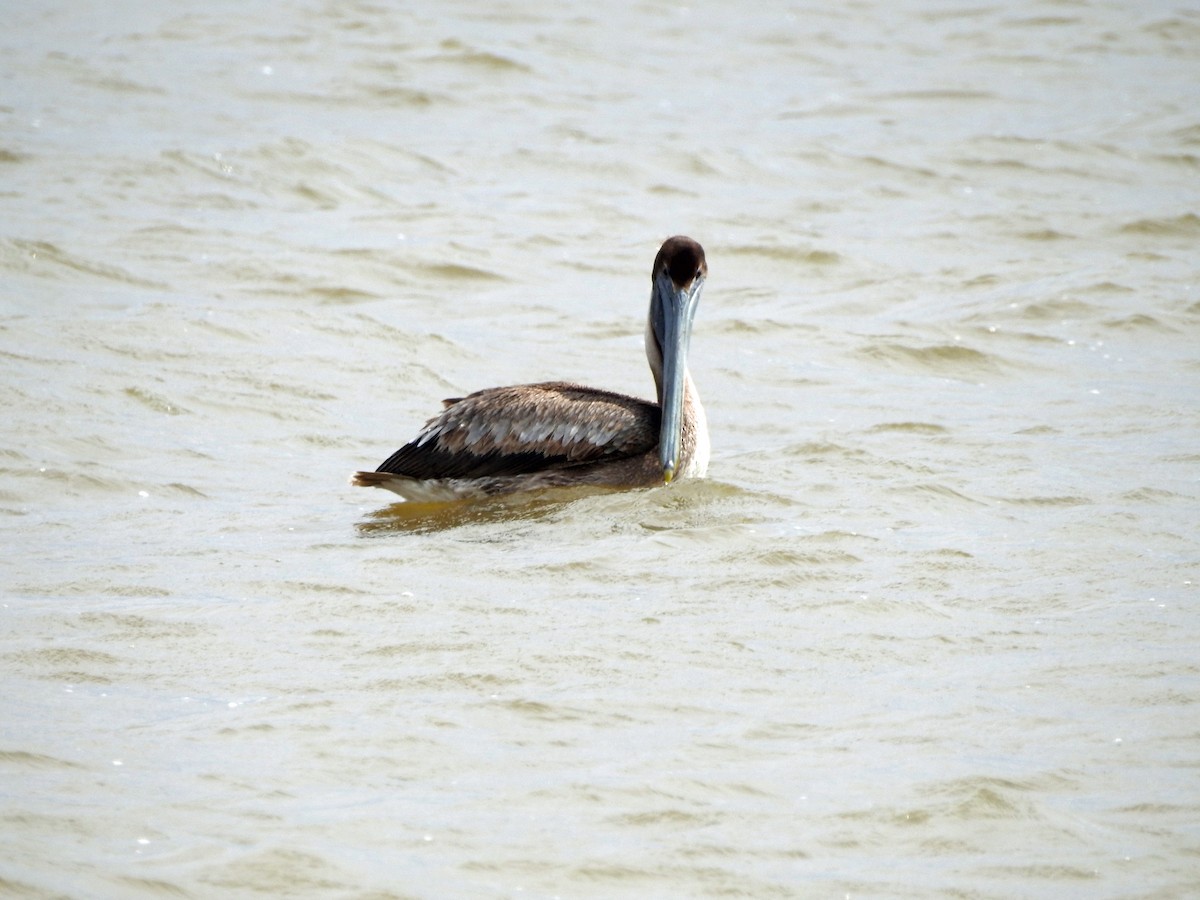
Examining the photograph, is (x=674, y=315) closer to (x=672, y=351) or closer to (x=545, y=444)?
(x=672, y=351)

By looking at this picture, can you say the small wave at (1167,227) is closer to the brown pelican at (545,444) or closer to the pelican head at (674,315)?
the pelican head at (674,315)

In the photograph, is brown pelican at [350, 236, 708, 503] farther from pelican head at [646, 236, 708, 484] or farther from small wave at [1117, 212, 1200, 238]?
small wave at [1117, 212, 1200, 238]

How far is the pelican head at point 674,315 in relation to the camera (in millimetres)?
6652

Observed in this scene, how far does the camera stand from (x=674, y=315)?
687 cm

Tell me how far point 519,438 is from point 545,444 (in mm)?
101

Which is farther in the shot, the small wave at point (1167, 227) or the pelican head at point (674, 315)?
the small wave at point (1167, 227)

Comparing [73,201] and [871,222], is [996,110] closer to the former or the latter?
[871,222]

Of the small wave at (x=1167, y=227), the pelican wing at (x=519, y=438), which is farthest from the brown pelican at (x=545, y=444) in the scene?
the small wave at (x=1167, y=227)

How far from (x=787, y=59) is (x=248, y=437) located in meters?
10.9

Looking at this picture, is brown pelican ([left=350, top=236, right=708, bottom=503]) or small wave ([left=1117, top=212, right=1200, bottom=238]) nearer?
brown pelican ([left=350, top=236, right=708, bottom=503])

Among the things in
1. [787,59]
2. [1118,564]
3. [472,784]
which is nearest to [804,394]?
[1118,564]

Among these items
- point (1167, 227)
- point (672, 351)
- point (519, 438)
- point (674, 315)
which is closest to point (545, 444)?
point (519, 438)

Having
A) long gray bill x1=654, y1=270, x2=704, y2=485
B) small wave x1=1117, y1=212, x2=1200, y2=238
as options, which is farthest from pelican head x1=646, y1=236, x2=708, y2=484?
small wave x1=1117, y1=212, x2=1200, y2=238

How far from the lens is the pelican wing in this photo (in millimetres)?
6664
